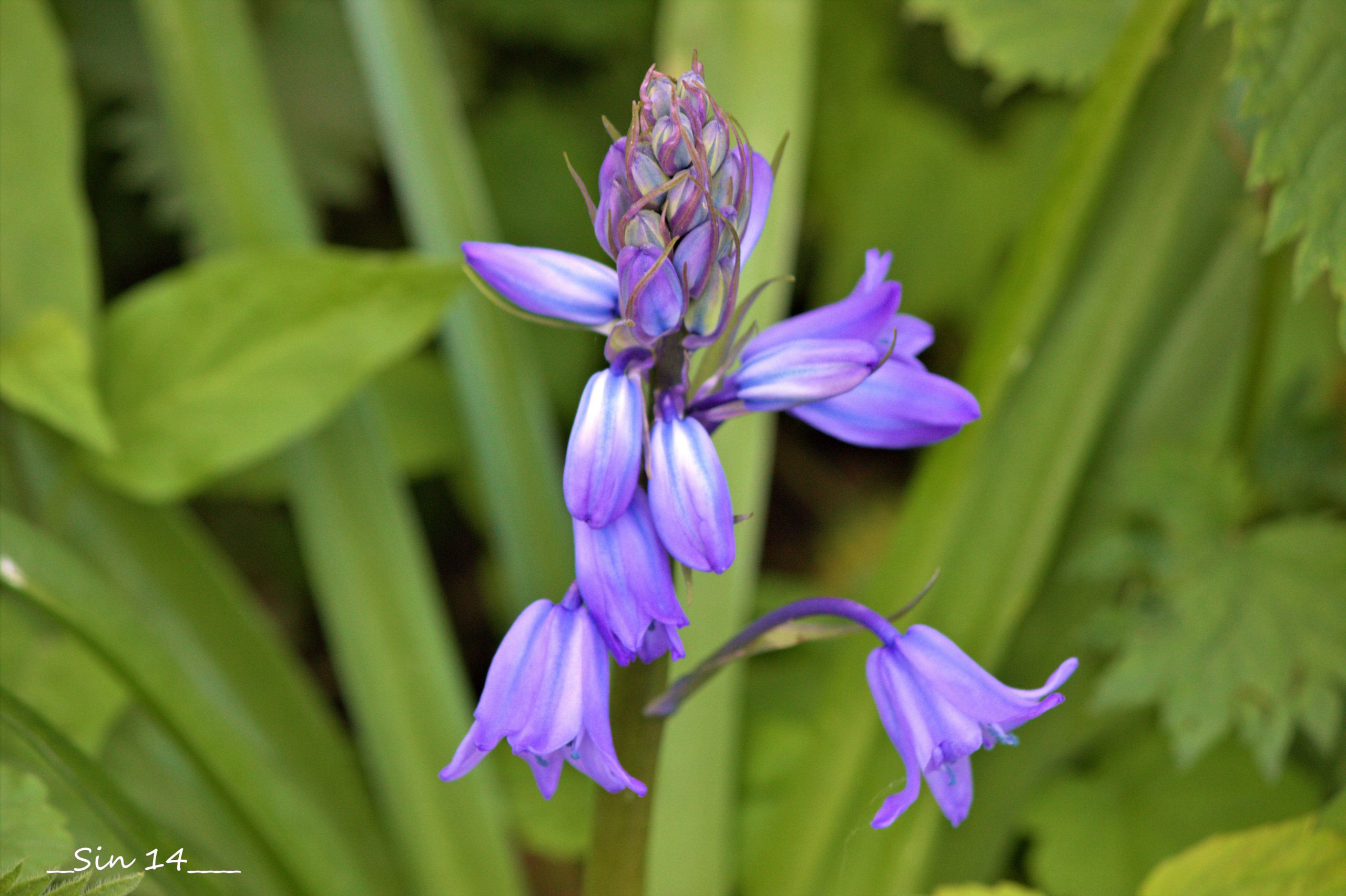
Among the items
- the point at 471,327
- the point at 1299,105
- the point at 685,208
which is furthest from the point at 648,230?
the point at 471,327

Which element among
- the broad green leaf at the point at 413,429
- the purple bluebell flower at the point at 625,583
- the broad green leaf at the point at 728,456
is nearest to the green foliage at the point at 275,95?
the broad green leaf at the point at 413,429

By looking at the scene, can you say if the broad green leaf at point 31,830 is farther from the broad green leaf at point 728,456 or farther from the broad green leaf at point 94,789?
the broad green leaf at point 728,456

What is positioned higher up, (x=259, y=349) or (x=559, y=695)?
(x=259, y=349)

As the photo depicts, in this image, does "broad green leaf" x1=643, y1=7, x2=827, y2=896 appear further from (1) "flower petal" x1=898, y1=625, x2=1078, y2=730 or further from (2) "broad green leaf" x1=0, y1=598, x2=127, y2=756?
(2) "broad green leaf" x1=0, y1=598, x2=127, y2=756

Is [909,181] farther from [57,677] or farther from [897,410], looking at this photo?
[57,677]

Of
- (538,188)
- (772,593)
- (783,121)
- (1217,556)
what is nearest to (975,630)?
(1217,556)

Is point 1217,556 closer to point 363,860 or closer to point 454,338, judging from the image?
point 454,338
